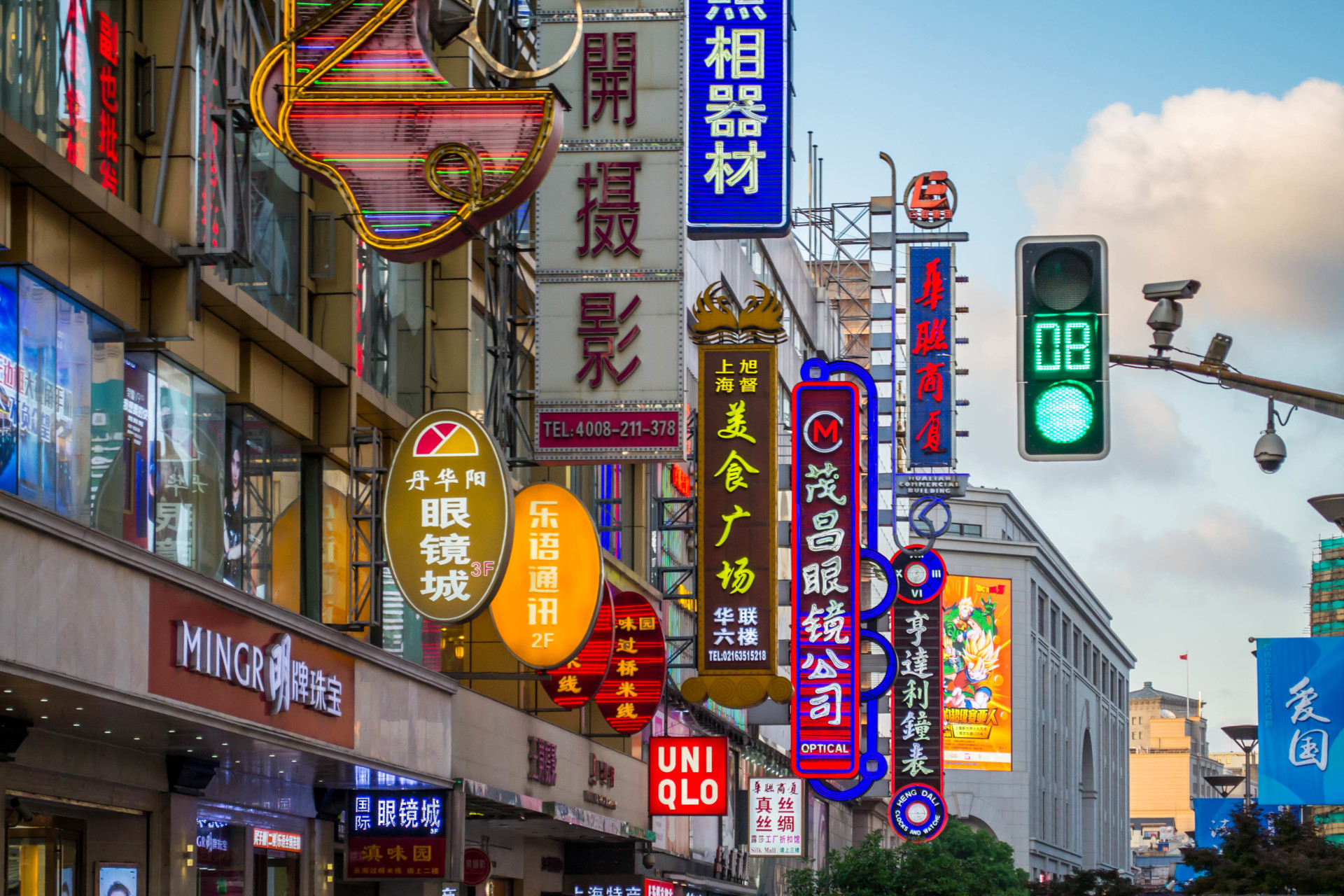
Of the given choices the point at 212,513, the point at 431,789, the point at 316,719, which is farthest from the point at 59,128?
the point at 431,789

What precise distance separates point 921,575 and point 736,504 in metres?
19.1

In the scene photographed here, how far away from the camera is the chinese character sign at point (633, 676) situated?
33.0 meters

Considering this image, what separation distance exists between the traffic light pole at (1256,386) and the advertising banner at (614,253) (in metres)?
13.1

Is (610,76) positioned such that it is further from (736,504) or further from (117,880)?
(117,880)

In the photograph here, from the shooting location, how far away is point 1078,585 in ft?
481

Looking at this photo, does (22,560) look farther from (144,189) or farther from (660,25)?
(660,25)

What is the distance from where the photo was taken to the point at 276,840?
22641 mm

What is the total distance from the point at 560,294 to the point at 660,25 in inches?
169

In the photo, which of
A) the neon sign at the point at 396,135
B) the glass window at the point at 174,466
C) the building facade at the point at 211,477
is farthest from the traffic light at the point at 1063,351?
the glass window at the point at 174,466

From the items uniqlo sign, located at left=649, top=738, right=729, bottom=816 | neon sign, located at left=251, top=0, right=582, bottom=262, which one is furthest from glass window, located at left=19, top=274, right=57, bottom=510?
uniqlo sign, located at left=649, top=738, right=729, bottom=816

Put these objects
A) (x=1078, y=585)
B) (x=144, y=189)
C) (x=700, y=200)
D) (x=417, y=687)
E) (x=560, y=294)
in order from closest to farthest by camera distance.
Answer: (x=144, y=189), (x=417, y=687), (x=560, y=294), (x=700, y=200), (x=1078, y=585)

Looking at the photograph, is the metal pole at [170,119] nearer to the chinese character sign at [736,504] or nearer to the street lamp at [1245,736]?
the chinese character sign at [736,504]

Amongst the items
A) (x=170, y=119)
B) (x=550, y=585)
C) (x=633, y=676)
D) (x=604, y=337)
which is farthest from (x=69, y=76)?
(x=633, y=676)

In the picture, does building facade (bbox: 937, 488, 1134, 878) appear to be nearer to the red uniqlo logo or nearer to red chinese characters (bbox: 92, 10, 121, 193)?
the red uniqlo logo
